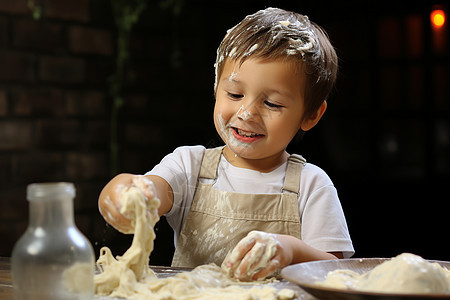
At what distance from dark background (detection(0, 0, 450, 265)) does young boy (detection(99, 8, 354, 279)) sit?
3.26ft

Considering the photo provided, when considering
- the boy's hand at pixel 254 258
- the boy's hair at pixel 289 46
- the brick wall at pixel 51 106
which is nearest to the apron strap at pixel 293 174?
the boy's hair at pixel 289 46

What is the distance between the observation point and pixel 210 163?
55.2 inches

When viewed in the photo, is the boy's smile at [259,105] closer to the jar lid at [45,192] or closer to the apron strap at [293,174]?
the apron strap at [293,174]

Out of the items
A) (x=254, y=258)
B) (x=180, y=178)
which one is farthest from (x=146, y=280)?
(x=180, y=178)

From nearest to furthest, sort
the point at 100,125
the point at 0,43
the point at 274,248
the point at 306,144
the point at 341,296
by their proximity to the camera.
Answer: the point at 341,296, the point at 274,248, the point at 0,43, the point at 100,125, the point at 306,144

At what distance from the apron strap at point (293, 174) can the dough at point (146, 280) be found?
385 mm

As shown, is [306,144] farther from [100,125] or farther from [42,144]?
[42,144]

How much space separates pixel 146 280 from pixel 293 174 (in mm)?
518

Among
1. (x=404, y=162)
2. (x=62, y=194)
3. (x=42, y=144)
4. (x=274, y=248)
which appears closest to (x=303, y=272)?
(x=274, y=248)

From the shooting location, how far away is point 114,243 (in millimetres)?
A: 2336

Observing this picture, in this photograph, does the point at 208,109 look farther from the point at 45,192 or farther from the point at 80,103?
the point at 45,192

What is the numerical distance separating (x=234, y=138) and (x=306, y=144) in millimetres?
1251

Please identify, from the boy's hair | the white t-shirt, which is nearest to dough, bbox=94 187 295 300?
the white t-shirt

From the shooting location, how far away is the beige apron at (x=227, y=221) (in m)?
1.28
